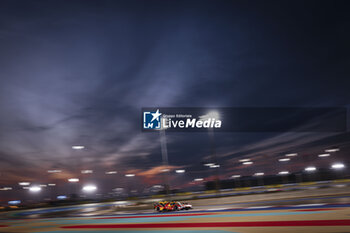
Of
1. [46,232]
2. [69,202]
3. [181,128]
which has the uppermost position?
[181,128]

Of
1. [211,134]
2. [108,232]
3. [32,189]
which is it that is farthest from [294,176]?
[32,189]

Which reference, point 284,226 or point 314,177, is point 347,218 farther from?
point 314,177

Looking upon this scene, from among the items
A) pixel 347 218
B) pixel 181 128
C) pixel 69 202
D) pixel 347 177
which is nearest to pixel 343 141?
pixel 347 177

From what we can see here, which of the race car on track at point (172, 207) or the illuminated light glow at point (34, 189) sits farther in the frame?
the illuminated light glow at point (34, 189)

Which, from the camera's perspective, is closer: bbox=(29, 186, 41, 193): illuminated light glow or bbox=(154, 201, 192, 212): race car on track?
bbox=(154, 201, 192, 212): race car on track

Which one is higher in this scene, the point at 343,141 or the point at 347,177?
the point at 343,141

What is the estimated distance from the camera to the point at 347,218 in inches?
368

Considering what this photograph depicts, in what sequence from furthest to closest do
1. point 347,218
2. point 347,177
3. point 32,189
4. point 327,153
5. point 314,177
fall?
point 32,189, point 327,153, point 314,177, point 347,177, point 347,218

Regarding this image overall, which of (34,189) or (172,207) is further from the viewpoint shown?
(34,189)

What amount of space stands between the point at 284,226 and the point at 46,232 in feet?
35.9

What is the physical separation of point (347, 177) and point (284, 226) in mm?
42709

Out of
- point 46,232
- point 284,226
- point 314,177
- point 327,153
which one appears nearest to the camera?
point 284,226

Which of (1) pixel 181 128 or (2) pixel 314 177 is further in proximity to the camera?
(2) pixel 314 177

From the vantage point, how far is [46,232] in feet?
37.9
